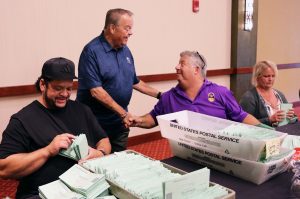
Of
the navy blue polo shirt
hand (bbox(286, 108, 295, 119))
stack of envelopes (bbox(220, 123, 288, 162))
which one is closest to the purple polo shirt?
hand (bbox(286, 108, 295, 119))

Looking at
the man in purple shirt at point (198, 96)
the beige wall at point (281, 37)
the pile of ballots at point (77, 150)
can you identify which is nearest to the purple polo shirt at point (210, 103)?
the man in purple shirt at point (198, 96)

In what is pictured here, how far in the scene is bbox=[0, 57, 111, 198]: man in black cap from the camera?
155cm

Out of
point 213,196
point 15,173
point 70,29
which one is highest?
point 70,29

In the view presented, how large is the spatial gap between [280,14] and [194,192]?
6.06m

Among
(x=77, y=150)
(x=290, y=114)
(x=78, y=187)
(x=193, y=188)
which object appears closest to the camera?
(x=193, y=188)

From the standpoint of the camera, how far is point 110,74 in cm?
258

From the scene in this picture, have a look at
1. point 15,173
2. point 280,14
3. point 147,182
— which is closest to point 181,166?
point 147,182

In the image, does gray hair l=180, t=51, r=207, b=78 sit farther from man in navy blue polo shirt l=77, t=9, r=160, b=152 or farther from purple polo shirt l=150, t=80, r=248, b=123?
man in navy blue polo shirt l=77, t=9, r=160, b=152

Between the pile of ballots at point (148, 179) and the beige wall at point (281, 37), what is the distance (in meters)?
5.20

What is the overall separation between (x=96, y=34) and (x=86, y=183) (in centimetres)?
284

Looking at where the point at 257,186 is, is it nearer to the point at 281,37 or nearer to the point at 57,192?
the point at 57,192

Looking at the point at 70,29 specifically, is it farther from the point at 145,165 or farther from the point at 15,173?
the point at 145,165

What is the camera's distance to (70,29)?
3.59 metres

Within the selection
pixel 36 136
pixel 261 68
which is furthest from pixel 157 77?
pixel 36 136
